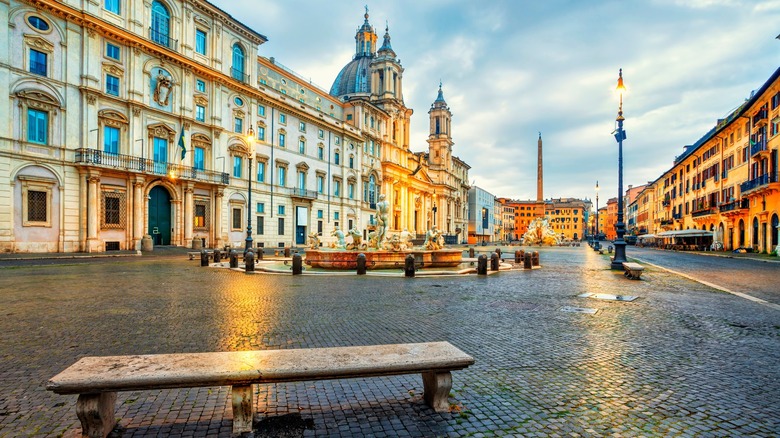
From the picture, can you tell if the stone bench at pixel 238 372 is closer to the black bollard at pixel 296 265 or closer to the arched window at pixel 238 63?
the black bollard at pixel 296 265

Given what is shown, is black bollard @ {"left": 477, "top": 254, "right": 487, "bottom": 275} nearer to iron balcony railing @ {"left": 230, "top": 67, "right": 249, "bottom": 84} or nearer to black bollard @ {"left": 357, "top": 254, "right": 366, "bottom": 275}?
black bollard @ {"left": 357, "top": 254, "right": 366, "bottom": 275}

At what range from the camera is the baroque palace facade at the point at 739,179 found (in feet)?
105

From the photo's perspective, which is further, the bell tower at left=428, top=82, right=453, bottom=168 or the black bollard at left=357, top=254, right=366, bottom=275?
the bell tower at left=428, top=82, right=453, bottom=168

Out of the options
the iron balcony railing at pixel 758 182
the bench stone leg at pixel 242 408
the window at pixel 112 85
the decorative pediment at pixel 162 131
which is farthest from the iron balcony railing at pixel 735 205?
the window at pixel 112 85

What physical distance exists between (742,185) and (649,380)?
42466 mm

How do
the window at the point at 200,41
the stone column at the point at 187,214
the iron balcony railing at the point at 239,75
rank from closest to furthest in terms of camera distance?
the stone column at the point at 187,214 → the window at the point at 200,41 → the iron balcony railing at the point at 239,75

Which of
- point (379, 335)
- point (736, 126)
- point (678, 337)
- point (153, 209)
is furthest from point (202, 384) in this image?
Result: point (736, 126)

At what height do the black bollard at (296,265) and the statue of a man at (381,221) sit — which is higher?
the statue of a man at (381,221)

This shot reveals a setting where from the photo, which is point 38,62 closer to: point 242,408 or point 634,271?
point 242,408

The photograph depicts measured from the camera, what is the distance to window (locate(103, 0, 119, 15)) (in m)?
29.1

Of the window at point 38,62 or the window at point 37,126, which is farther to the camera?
the window at point 38,62

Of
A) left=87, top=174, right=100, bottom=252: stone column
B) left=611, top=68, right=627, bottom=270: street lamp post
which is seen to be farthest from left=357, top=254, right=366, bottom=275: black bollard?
left=87, top=174, right=100, bottom=252: stone column

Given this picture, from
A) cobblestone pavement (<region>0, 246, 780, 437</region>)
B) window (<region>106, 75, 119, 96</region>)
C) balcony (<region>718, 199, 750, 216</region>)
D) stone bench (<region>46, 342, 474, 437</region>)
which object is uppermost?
window (<region>106, 75, 119, 96</region>)

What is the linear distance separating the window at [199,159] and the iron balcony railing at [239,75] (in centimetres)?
792
